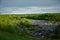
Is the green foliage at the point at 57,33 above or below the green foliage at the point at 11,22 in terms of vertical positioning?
below

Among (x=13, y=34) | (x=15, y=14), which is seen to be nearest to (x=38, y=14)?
(x=15, y=14)

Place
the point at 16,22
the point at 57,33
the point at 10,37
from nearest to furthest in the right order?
the point at 10,37 → the point at 57,33 → the point at 16,22

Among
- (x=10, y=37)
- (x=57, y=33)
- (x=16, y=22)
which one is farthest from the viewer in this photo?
(x=16, y=22)

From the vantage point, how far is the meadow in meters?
2.63

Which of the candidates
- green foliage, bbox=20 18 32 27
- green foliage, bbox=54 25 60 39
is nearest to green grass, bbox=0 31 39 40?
green foliage, bbox=20 18 32 27

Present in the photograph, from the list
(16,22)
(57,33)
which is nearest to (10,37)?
(16,22)

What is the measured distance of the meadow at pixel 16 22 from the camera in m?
2.63

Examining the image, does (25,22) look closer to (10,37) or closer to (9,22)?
(9,22)

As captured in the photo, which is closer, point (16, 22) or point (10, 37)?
point (10, 37)

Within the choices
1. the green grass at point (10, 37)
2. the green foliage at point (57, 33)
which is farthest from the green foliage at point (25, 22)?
the green foliage at point (57, 33)

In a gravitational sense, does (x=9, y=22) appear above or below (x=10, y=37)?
above

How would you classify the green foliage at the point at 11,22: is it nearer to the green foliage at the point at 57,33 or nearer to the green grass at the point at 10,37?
the green grass at the point at 10,37

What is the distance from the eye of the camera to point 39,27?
2867mm

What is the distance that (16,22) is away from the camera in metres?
2.88
